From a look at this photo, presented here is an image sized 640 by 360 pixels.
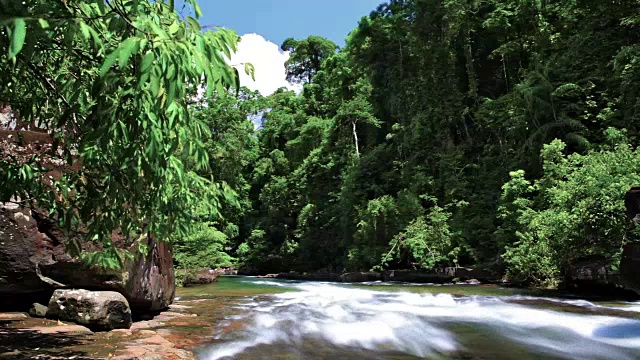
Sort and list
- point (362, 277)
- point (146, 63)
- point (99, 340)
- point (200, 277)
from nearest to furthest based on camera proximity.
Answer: point (146, 63) → point (99, 340) → point (200, 277) → point (362, 277)

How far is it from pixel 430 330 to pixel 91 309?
4.81 metres

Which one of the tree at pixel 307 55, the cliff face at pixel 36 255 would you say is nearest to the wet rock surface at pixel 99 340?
the cliff face at pixel 36 255

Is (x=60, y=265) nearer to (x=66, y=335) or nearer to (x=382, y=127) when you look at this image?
(x=66, y=335)

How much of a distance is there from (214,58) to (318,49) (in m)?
46.9

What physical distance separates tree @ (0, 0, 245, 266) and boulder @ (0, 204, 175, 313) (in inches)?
125

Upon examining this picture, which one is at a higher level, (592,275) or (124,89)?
(124,89)

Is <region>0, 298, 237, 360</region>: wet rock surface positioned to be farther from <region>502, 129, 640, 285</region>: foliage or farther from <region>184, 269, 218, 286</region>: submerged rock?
Answer: <region>184, 269, 218, 286</region>: submerged rock

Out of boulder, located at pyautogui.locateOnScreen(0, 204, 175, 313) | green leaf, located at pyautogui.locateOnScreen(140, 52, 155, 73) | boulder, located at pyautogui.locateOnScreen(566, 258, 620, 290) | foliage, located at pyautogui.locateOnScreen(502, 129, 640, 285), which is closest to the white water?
boulder, located at pyautogui.locateOnScreen(566, 258, 620, 290)

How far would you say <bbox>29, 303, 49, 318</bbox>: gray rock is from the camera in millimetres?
5957

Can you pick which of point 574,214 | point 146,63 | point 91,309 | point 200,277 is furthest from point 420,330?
point 200,277

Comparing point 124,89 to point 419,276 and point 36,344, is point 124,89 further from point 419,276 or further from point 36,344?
point 419,276

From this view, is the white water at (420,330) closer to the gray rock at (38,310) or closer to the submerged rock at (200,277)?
the gray rock at (38,310)

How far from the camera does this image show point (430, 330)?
6.98 metres

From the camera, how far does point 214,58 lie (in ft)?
5.18
